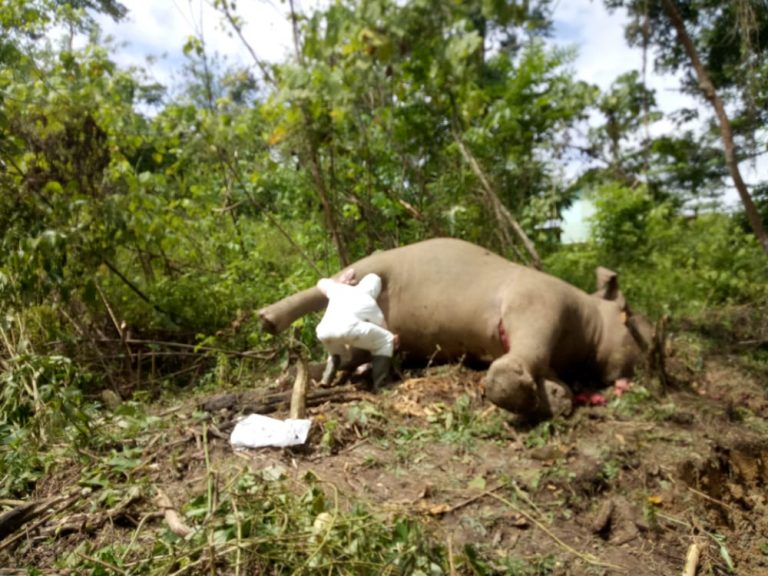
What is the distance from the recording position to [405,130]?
587 centimetres

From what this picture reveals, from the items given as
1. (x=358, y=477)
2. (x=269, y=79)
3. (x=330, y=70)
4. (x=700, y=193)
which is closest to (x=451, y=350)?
(x=358, y=477)

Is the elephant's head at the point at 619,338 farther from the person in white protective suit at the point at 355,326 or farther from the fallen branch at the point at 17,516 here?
the fallen branch at the point at 17,516

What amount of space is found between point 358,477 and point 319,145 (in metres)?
3.35

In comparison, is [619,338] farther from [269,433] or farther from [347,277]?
[269,433]

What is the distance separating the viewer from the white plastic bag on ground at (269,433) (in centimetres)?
310

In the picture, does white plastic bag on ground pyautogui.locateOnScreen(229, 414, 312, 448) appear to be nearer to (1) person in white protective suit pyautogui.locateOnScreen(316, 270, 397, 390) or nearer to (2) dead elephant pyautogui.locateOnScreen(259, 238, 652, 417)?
(1) person in white protective suit pyautogui.locateOnScreen(316, 270, 397, 390)

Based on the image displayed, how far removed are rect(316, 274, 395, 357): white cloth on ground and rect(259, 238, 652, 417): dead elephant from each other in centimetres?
14

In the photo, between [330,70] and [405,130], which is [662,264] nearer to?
[405,130]

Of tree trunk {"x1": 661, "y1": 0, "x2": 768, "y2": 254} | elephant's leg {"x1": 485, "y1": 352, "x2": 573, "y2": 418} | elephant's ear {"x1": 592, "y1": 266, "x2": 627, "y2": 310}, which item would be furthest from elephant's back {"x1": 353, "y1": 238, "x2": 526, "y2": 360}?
tree trunk {"x1": 661, "y1": 0, "x2": 768, "y2": 254}

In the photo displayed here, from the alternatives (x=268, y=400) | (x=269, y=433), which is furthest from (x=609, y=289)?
(x=269, y=433)

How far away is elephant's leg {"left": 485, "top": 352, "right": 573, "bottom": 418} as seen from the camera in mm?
3373

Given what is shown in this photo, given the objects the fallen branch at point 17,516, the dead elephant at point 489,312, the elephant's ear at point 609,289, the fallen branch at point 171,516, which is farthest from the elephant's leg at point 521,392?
the fallen branch at point 17,516

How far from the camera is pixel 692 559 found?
251 cm

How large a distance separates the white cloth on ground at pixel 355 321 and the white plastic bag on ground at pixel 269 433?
87cm
